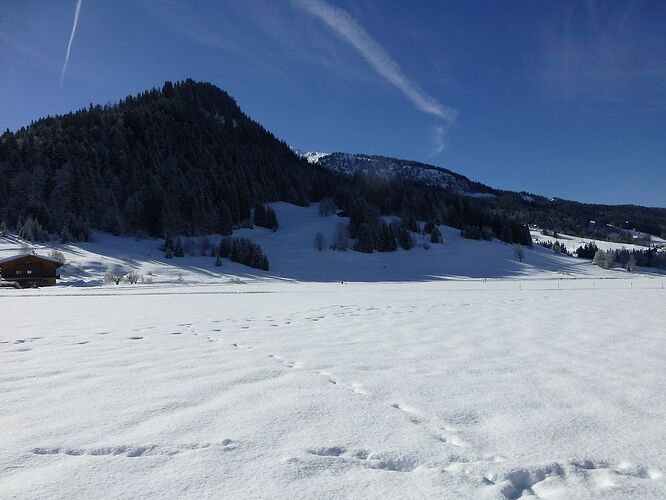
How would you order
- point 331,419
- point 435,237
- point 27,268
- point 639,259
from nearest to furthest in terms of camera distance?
point 331,419, point 27,268, point 435,237, point 639,259

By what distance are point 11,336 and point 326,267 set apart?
62445 mm

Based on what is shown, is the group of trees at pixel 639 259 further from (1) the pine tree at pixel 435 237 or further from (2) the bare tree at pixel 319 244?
(2) the bare tree at pixel 319 244

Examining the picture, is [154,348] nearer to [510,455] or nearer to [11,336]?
[11,336]

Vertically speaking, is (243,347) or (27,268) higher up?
(243,347)

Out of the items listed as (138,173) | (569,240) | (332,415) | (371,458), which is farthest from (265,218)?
(569,240)

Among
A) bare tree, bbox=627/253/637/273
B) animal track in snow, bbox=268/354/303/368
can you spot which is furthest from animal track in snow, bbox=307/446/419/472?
bare tree, bbox=627/253/637/273

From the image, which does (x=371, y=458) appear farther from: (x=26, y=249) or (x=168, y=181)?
(x=168, y=181)

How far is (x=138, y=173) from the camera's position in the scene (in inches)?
3543

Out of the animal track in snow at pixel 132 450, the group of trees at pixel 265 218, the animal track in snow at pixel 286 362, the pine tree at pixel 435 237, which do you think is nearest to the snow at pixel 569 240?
the pine tree at pixel 435 237

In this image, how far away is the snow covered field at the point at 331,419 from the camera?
231 cm

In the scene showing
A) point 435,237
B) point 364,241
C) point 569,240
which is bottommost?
point 364,241

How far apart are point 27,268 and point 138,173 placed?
55.5m

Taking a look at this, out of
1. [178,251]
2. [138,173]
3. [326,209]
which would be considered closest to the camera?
[178,251]

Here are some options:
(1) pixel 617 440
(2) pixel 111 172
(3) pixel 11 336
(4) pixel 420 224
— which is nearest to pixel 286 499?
(1) pixel 617 440
